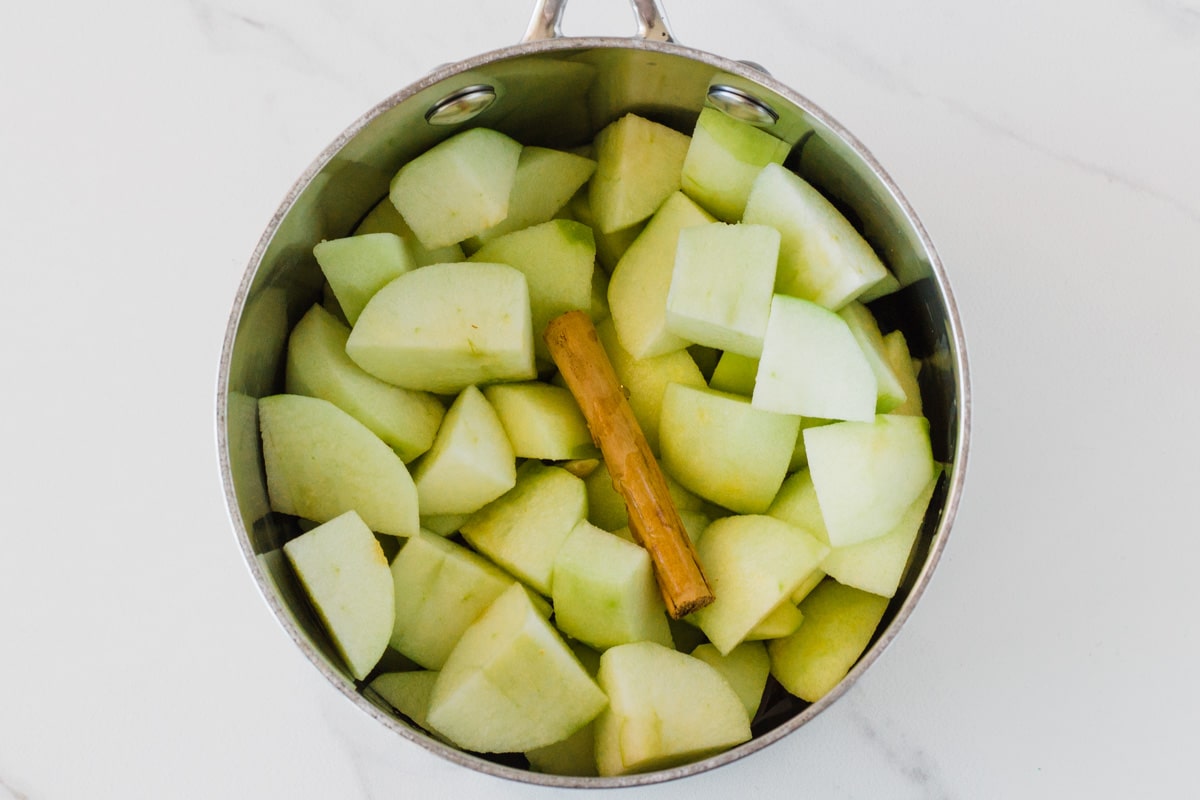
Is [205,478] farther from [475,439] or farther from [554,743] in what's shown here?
[554,743]

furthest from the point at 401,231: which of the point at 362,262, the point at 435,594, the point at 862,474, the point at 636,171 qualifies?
the point at 862,474

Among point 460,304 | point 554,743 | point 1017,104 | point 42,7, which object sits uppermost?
point 42,7

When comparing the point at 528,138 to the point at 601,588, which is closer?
the point at 601,588

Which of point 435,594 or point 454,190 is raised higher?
point 454,190

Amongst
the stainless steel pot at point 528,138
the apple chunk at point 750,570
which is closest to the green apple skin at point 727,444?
the apple chunk at point 750,570

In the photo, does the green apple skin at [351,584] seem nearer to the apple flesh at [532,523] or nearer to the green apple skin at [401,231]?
the apple flesh at [532,523]

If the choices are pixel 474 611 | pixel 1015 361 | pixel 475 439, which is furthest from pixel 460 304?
pixel 1015 361

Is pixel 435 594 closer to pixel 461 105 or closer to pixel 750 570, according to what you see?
pixel 750 570
